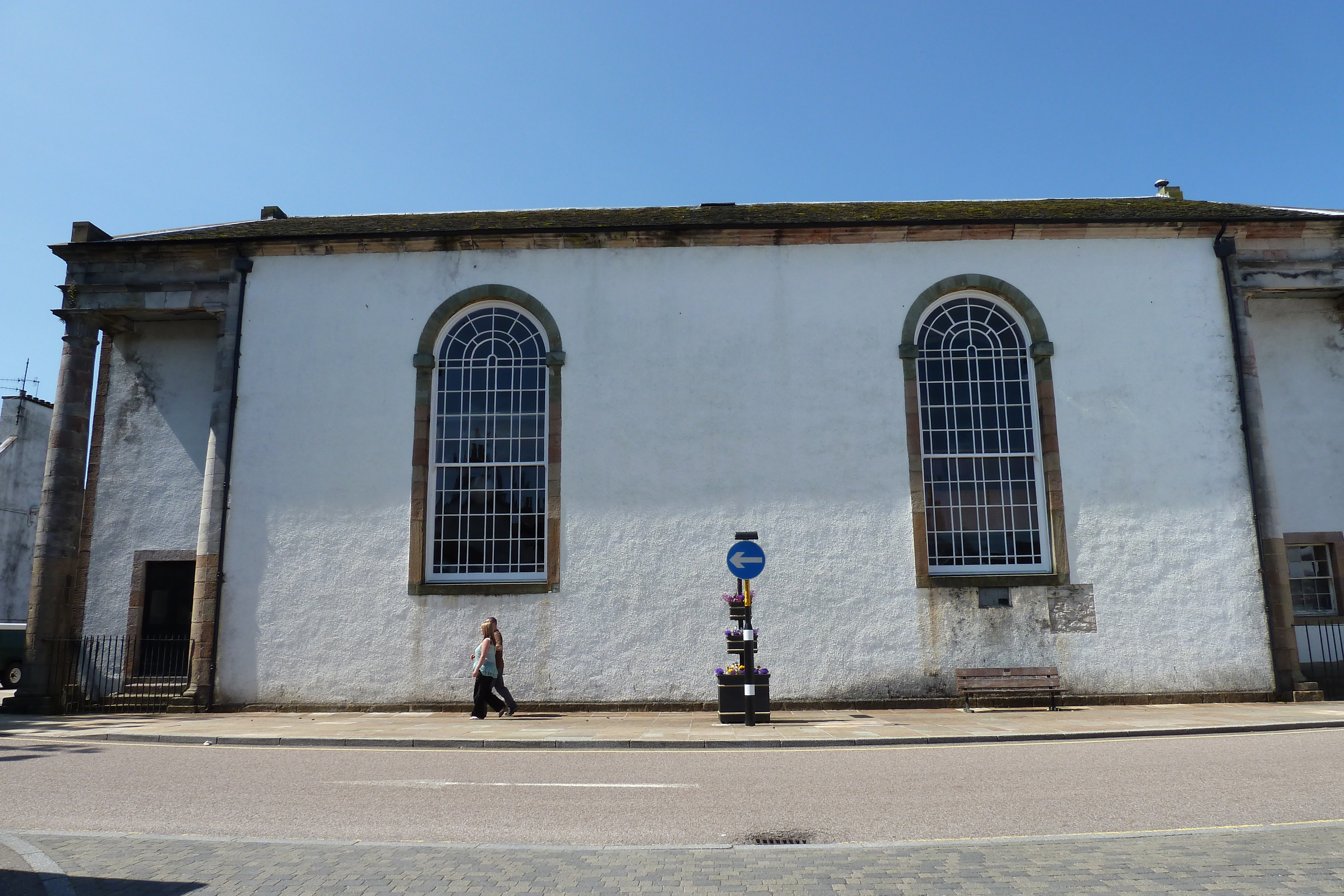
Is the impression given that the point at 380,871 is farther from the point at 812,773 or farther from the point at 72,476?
the point at 72,476

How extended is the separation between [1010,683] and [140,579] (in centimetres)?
1533

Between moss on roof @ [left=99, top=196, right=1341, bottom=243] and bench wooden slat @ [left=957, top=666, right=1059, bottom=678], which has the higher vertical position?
moss on roof @ [left=99, top=196, right=1341, bottom=243]

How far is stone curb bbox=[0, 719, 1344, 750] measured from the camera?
35.5 ft

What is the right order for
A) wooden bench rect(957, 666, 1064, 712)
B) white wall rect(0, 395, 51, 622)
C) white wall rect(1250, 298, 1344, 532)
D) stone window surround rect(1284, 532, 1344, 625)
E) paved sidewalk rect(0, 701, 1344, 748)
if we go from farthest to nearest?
1. white wall rect(0, 395, 51, 622)
2. white wall rect(1250, 298, 1344, 532)
3. stone window surround rect(1284, 532, 1344, 625)
4. wooden bench rect(957, 666, 1064, 712)
5. paved sidewalk rect(0, 701, 1344, 748)

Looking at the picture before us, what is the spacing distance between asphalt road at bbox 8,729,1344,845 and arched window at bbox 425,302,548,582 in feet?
17.3

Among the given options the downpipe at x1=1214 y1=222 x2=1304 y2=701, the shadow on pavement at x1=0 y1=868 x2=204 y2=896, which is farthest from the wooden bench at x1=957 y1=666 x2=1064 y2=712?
the shadow on pavement at x1=0 y1=868 x2=204 y2=896

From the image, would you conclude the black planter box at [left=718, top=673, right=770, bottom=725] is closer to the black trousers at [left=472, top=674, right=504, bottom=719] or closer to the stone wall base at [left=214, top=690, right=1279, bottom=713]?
the stone wall base at [left=214, top=690, right=1279, bottom=713]

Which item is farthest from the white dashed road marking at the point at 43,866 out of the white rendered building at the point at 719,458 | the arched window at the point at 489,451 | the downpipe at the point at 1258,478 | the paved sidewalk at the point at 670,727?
the downpipe at the point at 1258,478

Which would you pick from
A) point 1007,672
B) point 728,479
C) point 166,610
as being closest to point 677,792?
point 728,479

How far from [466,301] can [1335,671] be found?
16.6 metres

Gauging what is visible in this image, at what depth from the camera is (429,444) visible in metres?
16.0

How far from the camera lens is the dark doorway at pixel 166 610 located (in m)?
16.5

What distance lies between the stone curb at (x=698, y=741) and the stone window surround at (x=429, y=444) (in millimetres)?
4146

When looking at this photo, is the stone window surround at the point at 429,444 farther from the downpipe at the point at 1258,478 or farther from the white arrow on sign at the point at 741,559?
the downpipe at the point at 1258,478
